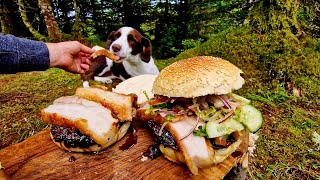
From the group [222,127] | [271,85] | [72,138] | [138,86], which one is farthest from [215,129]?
A: [271,85]

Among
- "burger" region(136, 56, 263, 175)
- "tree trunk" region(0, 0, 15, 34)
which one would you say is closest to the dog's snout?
"burger" region(136, 56, 263, 175)

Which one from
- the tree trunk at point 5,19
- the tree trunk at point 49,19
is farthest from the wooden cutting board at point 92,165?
the tree trunk at point 5,19

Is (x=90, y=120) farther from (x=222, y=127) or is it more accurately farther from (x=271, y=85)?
(x=271, y=85)

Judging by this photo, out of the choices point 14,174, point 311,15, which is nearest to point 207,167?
point 14,174

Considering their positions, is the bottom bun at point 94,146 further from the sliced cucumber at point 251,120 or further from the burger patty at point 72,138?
the sliced cucumber at point 251,120

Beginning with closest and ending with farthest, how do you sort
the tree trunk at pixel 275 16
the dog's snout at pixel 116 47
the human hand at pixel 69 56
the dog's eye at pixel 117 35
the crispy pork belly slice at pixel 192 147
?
the crispy pork belly slice at pixel 192 147 < the human hand at pixel 69 56 < the dog's snout at pixel 116 47 < the dog's eye at pixel 117 35 < the tree trunk at pixel 275 16

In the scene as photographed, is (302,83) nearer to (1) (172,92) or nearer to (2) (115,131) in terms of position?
(1) (172,92)

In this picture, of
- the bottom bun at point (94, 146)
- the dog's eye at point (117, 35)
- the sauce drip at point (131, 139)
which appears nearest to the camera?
the bottom bun at point (94, 146)

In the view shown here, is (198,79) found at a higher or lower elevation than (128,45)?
higher
